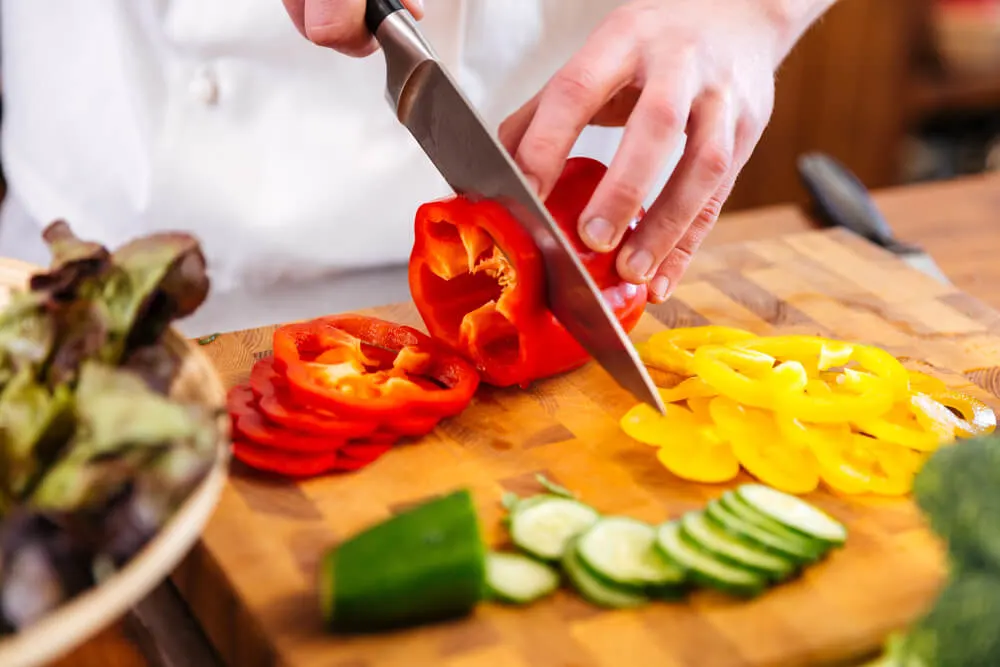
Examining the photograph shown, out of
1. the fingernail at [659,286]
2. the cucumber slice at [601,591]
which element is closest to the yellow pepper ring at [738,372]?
the fingernail at [659,286]

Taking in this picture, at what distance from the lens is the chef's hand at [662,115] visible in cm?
126

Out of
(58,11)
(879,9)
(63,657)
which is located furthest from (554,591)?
(879,9)

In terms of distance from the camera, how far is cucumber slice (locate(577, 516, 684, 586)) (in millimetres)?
1019

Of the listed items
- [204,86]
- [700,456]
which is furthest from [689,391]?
[204,86]

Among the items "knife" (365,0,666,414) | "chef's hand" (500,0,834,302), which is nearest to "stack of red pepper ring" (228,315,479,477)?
"knife" (365,0,666,414)

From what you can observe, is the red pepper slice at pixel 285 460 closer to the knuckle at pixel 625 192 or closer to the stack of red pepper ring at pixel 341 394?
the stack of red pepper ring at pixel 341 394

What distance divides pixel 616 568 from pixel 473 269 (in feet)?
1.59

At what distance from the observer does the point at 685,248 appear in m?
1.46

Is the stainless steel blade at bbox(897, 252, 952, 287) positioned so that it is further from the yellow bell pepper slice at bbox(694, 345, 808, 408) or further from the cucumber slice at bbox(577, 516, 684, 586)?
the cucumber slice at bbox(577, 516, 684, 586)

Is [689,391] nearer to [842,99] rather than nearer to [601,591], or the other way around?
[601,591]

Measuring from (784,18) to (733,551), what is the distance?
0.81 metres

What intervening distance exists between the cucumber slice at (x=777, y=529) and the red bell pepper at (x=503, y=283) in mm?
369

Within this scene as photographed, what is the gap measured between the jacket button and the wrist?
0.82m

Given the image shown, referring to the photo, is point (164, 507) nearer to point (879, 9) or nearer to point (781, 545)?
point (781, 545)
